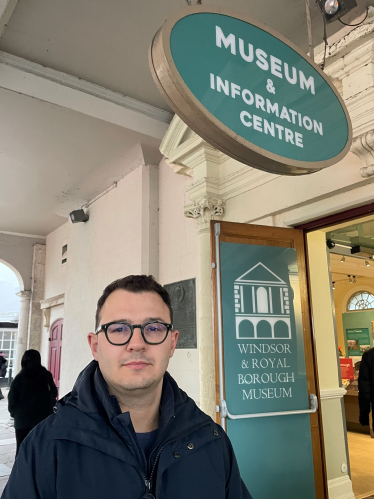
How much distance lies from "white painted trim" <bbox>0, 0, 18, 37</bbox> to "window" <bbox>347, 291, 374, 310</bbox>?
9017 mm

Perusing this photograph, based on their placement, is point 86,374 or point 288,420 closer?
point 86,374

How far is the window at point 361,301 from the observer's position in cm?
938

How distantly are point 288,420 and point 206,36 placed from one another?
241cm

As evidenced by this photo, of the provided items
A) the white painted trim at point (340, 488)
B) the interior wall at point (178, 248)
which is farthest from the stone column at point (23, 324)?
the white painted trim at point (340, 488)

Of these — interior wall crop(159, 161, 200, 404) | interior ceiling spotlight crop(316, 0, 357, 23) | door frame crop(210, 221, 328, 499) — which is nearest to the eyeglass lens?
door frame crop(210, 221, 328, 499)

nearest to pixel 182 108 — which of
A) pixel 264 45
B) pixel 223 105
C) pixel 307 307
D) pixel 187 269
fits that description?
pixel 223 105

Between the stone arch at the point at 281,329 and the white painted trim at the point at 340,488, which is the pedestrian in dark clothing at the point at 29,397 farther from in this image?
the white painted trim at the point at 340,488

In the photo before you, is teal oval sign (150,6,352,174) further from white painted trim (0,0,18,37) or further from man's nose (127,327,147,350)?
white painted trim (0,0,18,37)

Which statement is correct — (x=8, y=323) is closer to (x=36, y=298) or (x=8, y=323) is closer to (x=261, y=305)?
(x=36, y=298)

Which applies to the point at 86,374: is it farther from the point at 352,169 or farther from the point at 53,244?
the point at 53,244

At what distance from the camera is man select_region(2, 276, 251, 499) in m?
0.91

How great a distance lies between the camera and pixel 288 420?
104 inches

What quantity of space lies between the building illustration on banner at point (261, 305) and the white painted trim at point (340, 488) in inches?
70.1

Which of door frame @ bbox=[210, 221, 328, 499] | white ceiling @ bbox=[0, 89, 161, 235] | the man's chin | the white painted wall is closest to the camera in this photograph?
the man's chin
